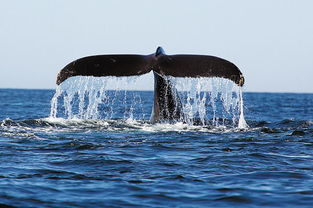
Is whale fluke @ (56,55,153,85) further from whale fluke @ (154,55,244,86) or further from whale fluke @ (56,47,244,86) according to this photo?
whale fluke @ (154,55,244,86)

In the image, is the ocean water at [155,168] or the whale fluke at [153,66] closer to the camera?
the ocean water at [155,168]

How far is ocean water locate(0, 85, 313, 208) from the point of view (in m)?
6.07

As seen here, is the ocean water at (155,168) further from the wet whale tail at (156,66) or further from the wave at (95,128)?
the wet whale tail at (156,66)

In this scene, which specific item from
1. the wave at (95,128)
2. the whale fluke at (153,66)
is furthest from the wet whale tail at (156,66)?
the wave at (95,128)

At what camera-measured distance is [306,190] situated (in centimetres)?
647

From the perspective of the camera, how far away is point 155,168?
7.63 m

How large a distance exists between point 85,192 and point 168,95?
19.9ft

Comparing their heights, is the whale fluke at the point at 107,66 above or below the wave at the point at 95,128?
above

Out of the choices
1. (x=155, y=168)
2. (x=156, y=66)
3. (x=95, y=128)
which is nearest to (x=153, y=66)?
(x=156, y=66)

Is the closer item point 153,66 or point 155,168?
point 155,168

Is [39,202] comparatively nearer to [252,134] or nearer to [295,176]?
[295,176]

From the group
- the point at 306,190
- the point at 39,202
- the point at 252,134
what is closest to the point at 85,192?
the point at 39,202

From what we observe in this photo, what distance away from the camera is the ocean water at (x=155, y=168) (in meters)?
6.07

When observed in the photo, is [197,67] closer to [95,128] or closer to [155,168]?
[95,128]
